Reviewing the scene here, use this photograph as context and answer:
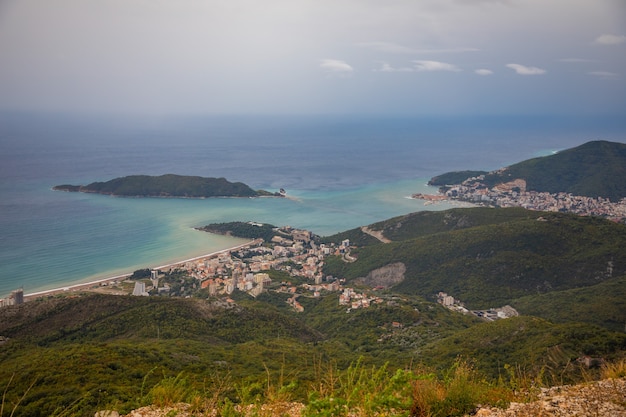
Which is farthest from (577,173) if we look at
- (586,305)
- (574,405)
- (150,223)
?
(574,405)

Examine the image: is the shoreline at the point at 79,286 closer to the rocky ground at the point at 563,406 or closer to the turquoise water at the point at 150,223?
the turquoise water at the point at 150,223

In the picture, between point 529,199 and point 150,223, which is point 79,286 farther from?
point 529,199

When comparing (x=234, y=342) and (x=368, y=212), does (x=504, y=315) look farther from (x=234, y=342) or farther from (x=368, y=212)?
(x=368, y=212)

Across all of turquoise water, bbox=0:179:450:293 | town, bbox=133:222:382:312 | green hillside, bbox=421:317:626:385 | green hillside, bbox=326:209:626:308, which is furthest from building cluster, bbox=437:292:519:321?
turquoise water, bbox=0:179:450:293

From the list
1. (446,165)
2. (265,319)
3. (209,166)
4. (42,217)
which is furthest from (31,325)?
(446,165)

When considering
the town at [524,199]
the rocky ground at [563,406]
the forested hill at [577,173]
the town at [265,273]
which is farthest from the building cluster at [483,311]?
the forested hill at [577,173]
